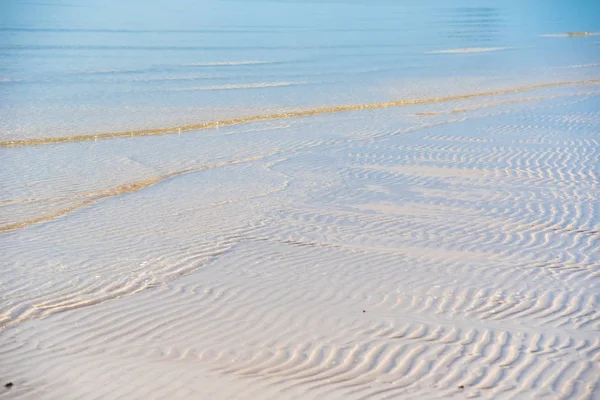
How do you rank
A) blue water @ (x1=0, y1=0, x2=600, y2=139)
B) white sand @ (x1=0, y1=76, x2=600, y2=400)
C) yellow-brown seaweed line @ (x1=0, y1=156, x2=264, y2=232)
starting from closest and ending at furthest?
white sand @ (x1=0, y1=76, x2=600, y2=400) < yellow-brown seaweed line @ (x1=0, y1=156, x2=264, y2=232) < blue water @ (x1=0, y1=0, x2=600, y2=139)

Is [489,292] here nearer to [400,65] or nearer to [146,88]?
[146,88]

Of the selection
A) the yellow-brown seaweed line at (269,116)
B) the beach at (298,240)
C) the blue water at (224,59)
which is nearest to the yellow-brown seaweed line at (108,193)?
the beach at (298,240)

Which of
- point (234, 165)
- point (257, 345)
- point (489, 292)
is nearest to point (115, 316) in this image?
point (257, 345)

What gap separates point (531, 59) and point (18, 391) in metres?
26.9

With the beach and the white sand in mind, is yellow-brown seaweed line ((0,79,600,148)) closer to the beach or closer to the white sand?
the beach

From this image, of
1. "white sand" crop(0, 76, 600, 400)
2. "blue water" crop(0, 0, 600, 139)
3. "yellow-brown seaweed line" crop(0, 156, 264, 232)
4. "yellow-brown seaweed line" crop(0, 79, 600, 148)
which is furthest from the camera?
"blue water" crop(0, 0, 600, 139)

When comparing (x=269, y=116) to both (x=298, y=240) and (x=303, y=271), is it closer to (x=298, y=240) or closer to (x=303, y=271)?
(x=298, y=240)

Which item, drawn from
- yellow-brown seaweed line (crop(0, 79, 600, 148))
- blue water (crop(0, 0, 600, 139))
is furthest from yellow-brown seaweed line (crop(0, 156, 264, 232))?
blue water (crop(0, 0, 600, 139))

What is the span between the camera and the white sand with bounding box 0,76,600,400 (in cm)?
547

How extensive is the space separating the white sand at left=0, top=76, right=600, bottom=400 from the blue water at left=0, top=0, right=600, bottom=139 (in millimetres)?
4540

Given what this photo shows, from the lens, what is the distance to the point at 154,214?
9641mm

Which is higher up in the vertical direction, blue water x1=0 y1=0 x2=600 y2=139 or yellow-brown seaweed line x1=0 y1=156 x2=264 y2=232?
blue water x1=0 y1=0 x2=600 y2=139

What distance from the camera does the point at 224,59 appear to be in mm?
27594

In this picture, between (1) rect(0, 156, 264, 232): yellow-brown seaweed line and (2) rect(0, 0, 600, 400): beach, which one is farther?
(1) rect(0, 156, 264, 232): yellow-brown seaweed line
